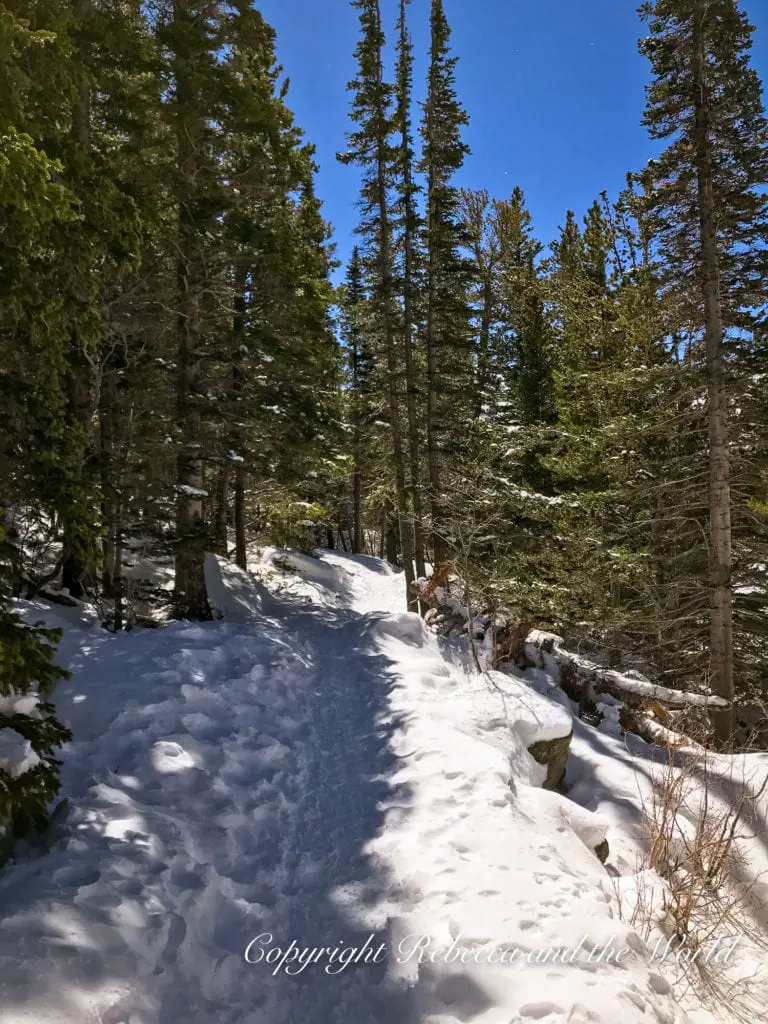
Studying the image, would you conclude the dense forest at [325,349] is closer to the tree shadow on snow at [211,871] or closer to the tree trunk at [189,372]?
the tree trunk at [189,372]

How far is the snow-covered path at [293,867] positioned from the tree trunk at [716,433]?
15.2ft

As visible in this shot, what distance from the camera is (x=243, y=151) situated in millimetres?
11609

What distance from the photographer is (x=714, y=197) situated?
32.8 ft

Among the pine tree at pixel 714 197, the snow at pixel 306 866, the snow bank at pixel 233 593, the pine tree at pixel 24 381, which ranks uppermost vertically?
the pine tree at pixel 714 197

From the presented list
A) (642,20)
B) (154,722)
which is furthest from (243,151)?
(154,722)

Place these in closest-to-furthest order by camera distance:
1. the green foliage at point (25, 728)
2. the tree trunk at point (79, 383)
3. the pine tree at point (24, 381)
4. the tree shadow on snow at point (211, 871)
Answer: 1. the tree shadow on snow at point (211, 871)
2. the green foliage at point (25, 728)
3. the pine tree at point (24, 381)
4. the tree trunk at point (79, 383)

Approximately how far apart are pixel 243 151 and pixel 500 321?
1331 centimetres

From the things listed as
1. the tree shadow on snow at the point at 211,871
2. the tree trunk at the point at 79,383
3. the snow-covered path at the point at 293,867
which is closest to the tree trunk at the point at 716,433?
the snow-covered path at the point at 293,867

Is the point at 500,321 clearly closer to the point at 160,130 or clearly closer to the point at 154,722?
the point at 160,130

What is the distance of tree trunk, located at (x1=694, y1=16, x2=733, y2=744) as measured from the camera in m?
9.72

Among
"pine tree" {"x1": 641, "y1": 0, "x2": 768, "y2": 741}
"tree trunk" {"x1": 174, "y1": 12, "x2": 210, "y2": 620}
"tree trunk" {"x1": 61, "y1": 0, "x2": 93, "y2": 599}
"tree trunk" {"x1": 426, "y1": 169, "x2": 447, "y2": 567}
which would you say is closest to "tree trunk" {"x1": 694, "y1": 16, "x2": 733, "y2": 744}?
"pine tree" {"x1": 641, "y1": 0, "x2": 768, "y2": 741}

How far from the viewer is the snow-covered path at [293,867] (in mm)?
2875

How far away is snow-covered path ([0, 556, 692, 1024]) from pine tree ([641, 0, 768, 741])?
5.33m

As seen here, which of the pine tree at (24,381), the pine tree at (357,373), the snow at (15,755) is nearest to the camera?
the pine tree at (24,381)
